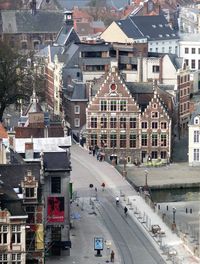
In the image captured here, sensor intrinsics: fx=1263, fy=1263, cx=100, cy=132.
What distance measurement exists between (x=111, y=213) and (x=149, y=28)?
5416 centimetres

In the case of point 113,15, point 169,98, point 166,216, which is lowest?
point 166,216

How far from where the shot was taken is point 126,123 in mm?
81625

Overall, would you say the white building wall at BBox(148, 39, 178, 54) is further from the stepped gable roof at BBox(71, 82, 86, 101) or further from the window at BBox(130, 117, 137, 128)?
the window at BBox(130, 117, 137, 128)

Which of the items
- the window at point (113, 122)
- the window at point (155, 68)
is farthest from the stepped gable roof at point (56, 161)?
the window at point (155, 68)

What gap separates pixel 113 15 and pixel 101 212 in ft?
276

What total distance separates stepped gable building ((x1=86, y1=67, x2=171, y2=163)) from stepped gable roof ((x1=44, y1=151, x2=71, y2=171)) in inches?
900

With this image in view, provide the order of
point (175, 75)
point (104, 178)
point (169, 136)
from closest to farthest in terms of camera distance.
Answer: point (104, 178) < point (169, 136) < point (175, 75)

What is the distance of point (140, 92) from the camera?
270 feet

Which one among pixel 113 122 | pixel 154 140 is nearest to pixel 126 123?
pixel 113 122

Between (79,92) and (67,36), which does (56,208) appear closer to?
(79,92)

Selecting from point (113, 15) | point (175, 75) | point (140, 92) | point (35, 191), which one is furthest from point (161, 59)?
point (113, 15)

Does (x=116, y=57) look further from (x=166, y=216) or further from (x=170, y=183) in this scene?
A: (x=166, y=216)

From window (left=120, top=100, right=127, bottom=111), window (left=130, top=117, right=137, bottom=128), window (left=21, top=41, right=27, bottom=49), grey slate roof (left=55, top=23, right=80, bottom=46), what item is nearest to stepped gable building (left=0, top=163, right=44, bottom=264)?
window (left=120, top=100, right=127, bottom=111)

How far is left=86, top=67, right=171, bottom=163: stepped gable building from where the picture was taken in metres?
81.1
